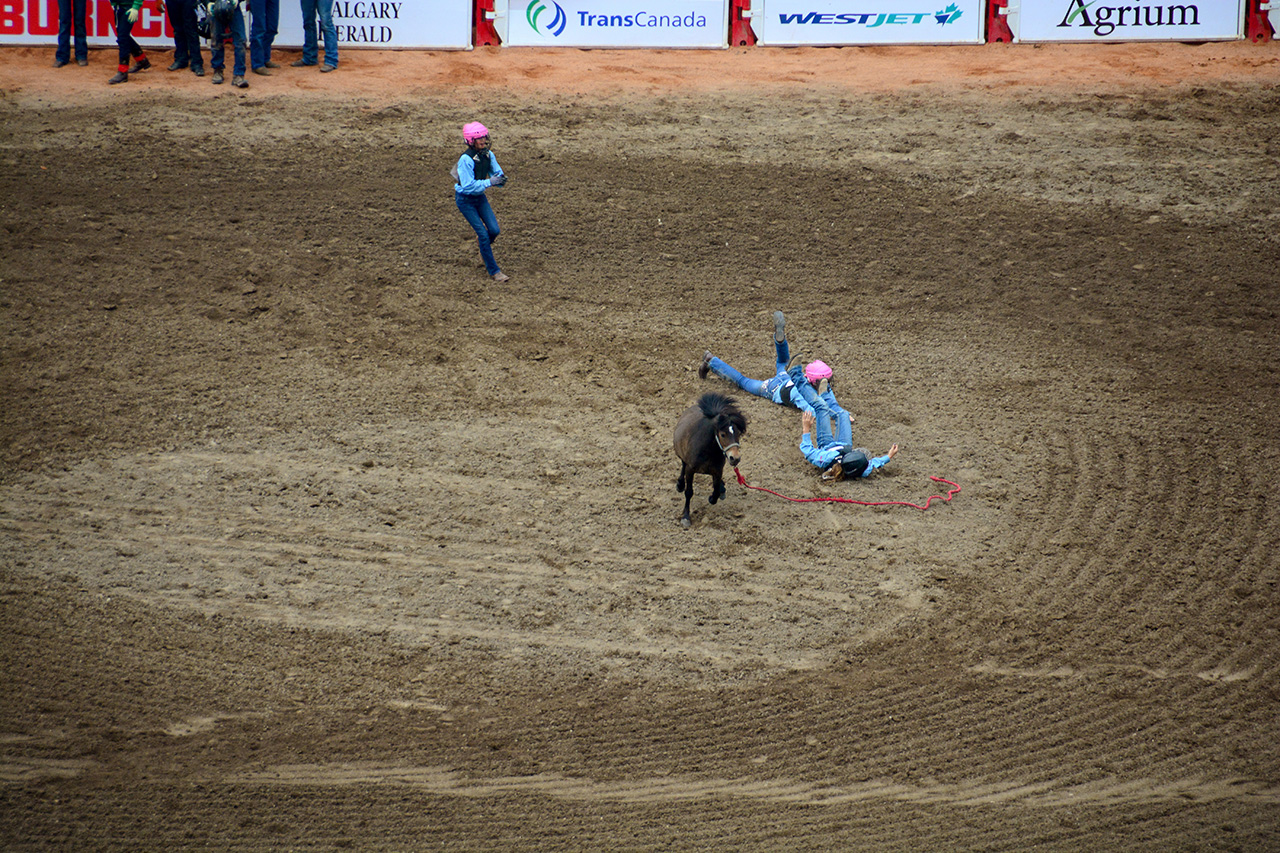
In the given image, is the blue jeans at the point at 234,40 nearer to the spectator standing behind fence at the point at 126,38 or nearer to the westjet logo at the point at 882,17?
the spectator standing behind fence at the point at 126,38

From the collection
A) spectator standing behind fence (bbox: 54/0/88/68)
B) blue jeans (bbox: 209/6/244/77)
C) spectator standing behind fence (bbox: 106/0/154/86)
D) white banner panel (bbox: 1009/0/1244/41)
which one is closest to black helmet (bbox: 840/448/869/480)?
white banner panel (bbox: 1009/0/1244/41)

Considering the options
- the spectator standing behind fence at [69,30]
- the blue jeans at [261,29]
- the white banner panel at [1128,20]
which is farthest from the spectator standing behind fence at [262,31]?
the white banner panel at [1128,20]

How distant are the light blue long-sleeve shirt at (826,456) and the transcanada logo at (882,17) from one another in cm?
1197

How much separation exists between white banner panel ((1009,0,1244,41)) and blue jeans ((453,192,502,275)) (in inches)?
453

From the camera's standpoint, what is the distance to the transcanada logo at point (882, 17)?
60.2ft

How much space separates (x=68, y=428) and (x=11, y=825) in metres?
5.44

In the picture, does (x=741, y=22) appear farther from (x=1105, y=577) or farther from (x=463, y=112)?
(x=1105, y=577)

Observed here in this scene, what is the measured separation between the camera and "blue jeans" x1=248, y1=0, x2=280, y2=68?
57.2ft

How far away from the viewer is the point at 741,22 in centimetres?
1862

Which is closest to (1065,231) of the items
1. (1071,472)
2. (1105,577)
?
(1071,472)

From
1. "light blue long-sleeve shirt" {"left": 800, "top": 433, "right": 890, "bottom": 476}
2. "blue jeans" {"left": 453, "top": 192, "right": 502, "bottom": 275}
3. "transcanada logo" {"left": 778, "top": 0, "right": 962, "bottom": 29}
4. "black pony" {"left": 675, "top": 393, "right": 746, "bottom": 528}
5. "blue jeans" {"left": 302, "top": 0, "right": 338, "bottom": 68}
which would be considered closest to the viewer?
"black pony" {"left": 675, "top": 393, "right": 746, "bottom": 528}

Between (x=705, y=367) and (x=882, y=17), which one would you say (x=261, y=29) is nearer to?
(x=882, y=17)

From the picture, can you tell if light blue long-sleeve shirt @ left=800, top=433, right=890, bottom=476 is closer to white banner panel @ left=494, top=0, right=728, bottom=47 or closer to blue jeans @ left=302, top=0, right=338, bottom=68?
white banner panel @ left=494, top=0, right=728, bottom=47

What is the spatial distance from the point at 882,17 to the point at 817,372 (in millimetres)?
11873
